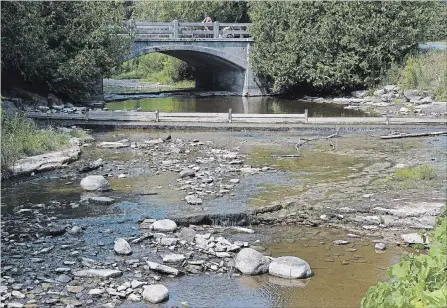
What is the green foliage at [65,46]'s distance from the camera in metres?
26.3

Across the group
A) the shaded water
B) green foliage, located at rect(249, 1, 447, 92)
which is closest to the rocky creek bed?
the shaded water

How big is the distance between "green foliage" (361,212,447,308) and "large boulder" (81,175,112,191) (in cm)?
1156

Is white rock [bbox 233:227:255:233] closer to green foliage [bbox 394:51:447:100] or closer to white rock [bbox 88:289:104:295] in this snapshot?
white rock [bbox 88:289:104:295]

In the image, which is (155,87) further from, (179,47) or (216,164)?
(216,164)

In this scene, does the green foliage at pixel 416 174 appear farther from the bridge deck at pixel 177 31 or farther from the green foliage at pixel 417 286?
the bridge deck at pixel 177 31

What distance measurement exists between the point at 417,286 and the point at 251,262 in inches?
250

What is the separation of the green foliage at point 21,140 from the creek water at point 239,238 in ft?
2.95

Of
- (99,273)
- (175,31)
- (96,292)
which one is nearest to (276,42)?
(175,31)

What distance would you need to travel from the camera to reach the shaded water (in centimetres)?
3159

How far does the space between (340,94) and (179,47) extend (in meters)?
10.9

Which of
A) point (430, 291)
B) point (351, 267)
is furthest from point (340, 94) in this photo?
point (430, 291)

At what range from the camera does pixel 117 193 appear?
14953 millimetres

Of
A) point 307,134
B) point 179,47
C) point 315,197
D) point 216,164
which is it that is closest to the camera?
point 315,197

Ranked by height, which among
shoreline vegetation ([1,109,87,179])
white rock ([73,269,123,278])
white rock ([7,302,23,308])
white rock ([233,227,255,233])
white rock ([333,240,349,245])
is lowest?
white rock ([7,302,23,308])
